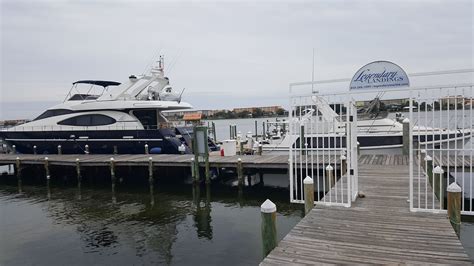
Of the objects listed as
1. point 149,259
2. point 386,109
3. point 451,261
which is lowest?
point 149,259

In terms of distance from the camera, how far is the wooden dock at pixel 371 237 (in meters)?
4.35

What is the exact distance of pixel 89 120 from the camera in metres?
20.1

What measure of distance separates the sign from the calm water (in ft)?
13.4

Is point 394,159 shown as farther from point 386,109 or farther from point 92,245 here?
point 92,245

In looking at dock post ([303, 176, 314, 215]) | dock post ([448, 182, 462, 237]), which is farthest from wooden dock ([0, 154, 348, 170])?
dock post ([448, 182, 462, 237])

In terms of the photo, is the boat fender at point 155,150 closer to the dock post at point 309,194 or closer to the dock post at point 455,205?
the dock post at point 309,194

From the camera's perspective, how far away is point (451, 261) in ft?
13.6

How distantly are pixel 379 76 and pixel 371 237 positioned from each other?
2.61 meters

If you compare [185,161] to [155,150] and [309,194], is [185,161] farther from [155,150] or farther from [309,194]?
[309,194]

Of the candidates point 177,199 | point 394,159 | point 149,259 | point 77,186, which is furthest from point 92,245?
point 394,159

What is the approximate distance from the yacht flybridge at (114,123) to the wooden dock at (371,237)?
12941 mm

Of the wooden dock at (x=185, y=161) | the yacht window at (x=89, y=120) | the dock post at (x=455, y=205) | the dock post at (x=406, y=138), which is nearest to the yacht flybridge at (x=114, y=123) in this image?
the yacht window at (x=89, y=120)

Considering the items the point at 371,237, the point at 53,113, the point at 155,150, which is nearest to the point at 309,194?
the point at 371,237

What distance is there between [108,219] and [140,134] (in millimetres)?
8325
